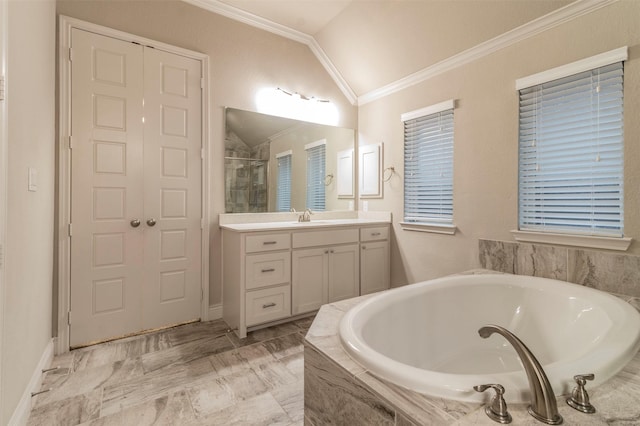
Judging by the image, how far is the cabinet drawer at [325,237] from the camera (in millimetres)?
2549

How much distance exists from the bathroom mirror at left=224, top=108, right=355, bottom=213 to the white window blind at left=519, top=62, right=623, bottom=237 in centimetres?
182

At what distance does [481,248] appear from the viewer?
7.80 feet

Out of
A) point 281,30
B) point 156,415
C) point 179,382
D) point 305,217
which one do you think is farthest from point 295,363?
point 281,30

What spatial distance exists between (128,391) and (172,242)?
3.70 ft

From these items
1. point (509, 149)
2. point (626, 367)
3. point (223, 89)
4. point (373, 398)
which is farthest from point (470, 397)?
point (223, 89)

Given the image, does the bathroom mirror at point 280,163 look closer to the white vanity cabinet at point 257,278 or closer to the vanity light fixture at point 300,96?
the vanity light fixture at point 300,96

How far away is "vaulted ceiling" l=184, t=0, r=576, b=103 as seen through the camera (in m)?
2.14

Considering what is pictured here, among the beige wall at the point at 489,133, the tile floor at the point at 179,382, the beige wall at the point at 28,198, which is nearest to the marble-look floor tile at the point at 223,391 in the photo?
the tile floor at the point at 179,382

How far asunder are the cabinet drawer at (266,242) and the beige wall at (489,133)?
1275 millimetres

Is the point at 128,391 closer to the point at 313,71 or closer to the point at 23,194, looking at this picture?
the point at 23,194

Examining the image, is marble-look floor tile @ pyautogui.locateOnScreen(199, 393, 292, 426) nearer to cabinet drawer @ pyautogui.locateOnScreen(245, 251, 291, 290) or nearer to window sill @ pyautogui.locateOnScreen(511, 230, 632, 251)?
cabinet drawer @ pyautogui.locateOnScreen(245, 251, 291, 290)

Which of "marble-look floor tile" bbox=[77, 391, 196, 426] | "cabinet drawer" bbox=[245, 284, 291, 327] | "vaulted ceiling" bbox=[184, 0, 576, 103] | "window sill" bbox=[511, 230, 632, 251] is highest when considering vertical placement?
"vaulted ceiling" bbox=[184, 0, 576, 103]

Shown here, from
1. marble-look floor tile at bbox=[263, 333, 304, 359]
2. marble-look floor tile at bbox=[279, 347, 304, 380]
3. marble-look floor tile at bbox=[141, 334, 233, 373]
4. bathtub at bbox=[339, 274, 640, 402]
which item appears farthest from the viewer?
marble-look floor tile at bbox=[263, 333, 304, 359]

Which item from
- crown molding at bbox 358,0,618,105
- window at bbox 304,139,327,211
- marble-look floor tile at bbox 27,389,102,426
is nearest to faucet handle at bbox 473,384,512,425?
marble-look floor tile at bbox 27,389,102,426
